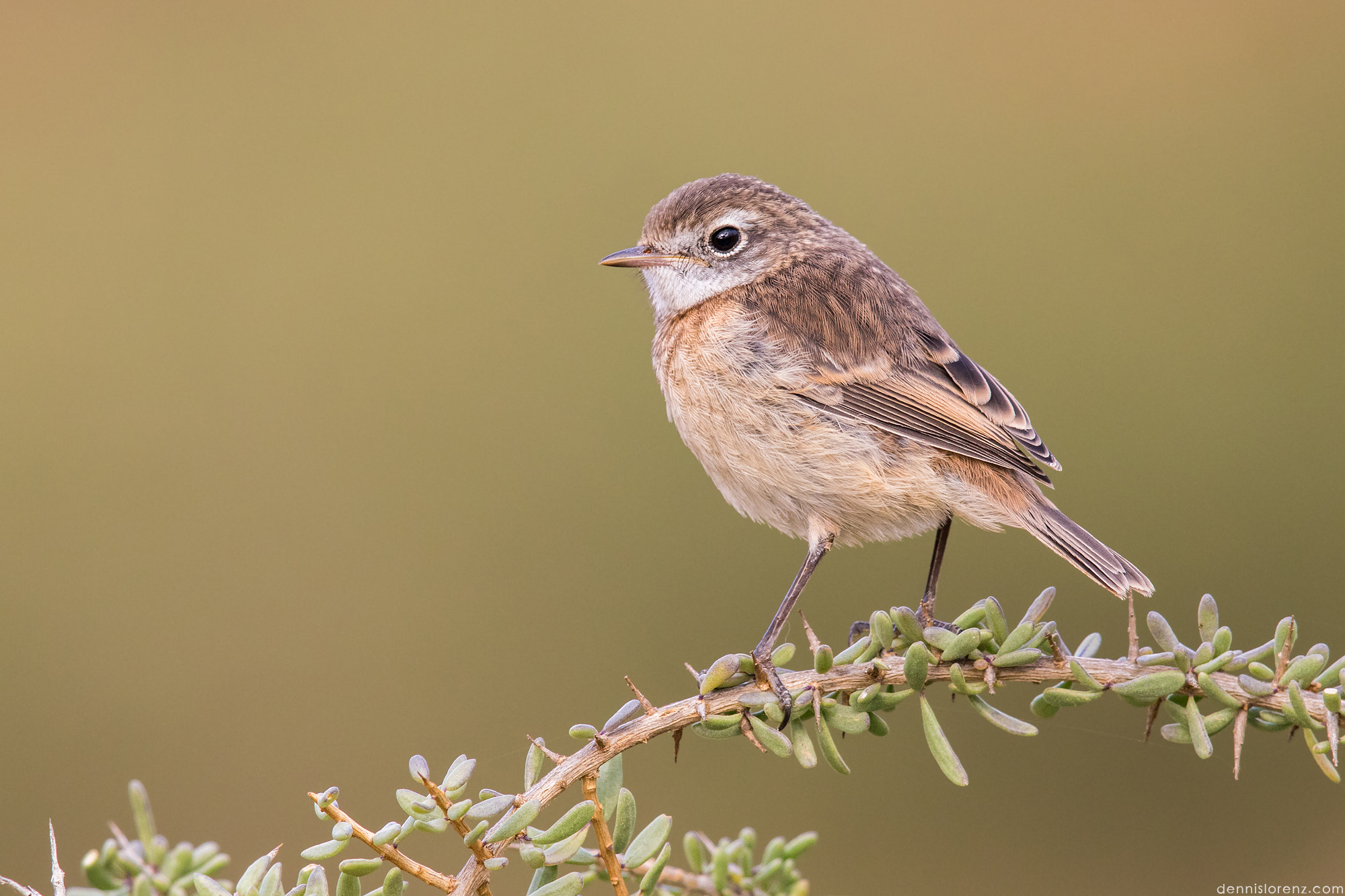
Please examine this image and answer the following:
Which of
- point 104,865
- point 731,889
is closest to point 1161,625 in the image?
point 731,889

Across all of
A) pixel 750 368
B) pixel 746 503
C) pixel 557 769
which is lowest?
pixel 557 769

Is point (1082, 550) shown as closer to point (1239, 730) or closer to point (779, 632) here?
point (779, 632)

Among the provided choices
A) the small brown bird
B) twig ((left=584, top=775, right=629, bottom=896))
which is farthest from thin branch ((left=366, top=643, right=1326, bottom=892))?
the small brown bird

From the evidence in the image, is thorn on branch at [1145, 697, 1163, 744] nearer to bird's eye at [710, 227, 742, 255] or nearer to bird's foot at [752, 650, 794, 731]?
bird's foot at [752, 650, 794, 731]

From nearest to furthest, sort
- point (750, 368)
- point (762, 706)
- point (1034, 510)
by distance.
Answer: point (762, 706), point (1034, 510), point (750, 368)

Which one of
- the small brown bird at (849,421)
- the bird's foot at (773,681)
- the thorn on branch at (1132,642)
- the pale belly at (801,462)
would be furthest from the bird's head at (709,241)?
the thorn on branch at (1132,642)

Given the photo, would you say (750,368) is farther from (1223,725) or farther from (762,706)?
(1223,725)
